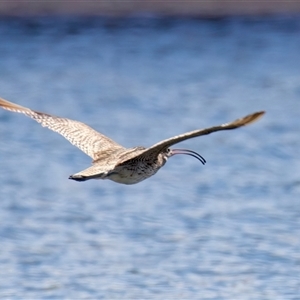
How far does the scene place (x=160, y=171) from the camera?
12.5 m

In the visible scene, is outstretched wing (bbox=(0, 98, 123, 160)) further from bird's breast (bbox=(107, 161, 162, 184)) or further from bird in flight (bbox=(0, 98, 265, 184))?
bird's breast (bbox=(107, 161, 162, 184))

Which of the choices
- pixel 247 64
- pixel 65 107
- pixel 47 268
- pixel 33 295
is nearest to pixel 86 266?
pixel 47 268

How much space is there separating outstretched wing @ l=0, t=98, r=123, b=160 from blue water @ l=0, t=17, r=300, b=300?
4.71 feet

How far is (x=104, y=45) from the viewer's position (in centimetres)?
1928

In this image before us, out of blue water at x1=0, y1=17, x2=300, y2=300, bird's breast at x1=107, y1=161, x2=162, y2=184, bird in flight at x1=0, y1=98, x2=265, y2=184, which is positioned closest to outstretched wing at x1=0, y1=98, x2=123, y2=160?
bird in flight at x1=0, y1=98, x2=265, y2=184

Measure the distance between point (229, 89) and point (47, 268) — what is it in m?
7.71

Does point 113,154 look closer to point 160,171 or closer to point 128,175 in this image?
point 128,175

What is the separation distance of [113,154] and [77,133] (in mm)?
775

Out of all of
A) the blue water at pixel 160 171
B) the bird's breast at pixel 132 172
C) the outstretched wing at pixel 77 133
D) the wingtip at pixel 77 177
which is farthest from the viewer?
the blue water at pixel 160 171

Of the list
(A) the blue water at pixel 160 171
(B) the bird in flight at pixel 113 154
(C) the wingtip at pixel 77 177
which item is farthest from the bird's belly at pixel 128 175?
(A) the blue water at pixel 160 171

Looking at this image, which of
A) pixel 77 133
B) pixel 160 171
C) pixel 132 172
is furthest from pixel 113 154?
pixel 160 171

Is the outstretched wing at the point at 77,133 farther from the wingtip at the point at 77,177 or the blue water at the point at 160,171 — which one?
the blue water at the point at 160,171

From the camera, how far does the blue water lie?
9141mm

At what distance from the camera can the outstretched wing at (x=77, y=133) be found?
739 cm
